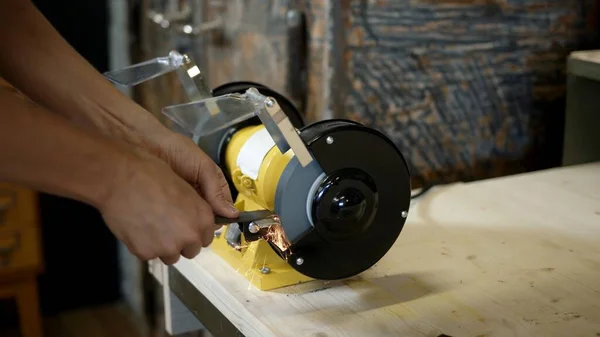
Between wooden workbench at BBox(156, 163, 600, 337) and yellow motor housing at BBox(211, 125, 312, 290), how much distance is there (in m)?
0.02

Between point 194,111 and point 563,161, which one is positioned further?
point 563,161

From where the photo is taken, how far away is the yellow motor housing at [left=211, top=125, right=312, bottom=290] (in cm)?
100

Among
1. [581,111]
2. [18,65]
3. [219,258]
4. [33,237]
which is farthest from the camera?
[33,237]

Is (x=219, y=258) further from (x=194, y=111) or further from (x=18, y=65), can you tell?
(x=18, y=65)

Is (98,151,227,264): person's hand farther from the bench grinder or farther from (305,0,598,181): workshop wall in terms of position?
(305,0,598,181): workshop wall

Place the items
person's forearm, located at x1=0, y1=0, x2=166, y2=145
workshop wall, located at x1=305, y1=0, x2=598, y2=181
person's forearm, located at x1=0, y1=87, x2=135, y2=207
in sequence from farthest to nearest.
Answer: workshop wall, located at x1=305, y1=0, x2=598, y2=181
person's forearm, located at x1=0, y1=0, x2=166, y2=145
person's forearm, located at x1=0, y1=87, x2=135, y2=207

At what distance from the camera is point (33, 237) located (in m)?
2.49

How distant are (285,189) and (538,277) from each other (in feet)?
1.29

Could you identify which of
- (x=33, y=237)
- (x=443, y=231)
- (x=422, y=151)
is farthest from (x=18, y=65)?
(x=33, y=237)

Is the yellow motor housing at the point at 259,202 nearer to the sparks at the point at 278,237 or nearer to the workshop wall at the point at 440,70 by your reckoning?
the sparks at the point at 278,237

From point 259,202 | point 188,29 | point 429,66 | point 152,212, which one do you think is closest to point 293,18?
point 429,66

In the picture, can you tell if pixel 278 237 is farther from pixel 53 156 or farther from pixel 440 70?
pixel 440 70

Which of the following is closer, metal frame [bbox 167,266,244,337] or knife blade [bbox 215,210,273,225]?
knife blade [bbox 215,210,273,225]

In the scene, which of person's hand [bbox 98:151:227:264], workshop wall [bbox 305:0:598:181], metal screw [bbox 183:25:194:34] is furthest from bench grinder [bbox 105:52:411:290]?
metal screw [bbox 183:25:194:34]
